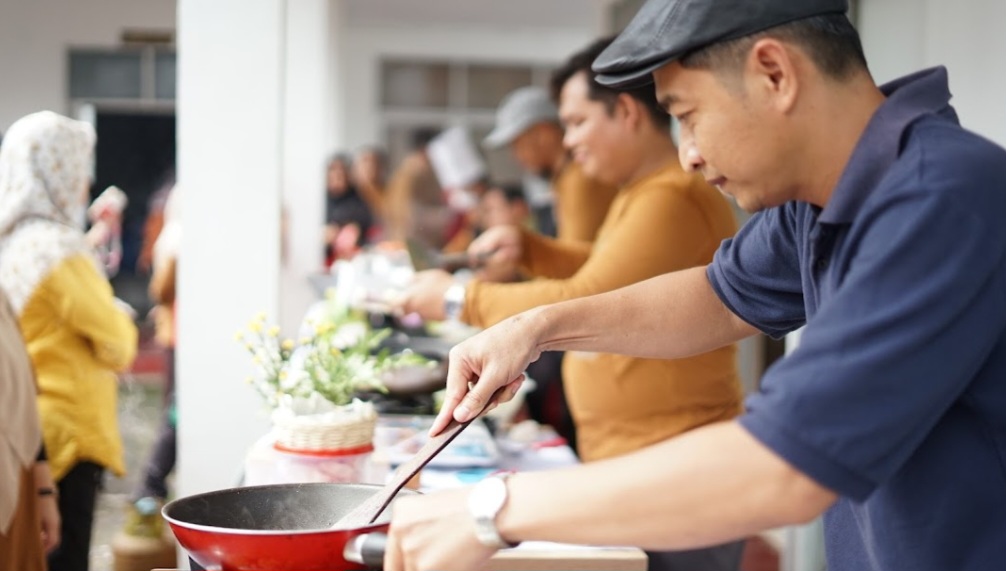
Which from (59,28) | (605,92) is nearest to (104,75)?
(59,28)

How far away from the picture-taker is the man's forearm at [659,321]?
1495mm

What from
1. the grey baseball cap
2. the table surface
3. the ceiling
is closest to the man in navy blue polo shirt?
the table surface

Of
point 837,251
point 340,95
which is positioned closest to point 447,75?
point 340,95

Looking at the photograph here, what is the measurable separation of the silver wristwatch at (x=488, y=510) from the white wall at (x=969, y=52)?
1867 mm

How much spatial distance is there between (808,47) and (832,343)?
31cm

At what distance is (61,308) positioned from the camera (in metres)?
2.98

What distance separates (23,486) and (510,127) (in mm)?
3106

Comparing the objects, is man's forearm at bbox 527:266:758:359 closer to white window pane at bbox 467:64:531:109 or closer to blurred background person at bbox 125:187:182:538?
blurred background person at bbox 125:187:182:538

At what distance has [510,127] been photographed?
5.00 m

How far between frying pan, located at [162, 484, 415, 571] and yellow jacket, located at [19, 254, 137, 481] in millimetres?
1852

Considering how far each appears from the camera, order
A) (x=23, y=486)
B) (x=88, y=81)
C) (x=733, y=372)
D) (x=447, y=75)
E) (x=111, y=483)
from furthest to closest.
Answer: (x=447, y=75) < (x=88, y=81) < (x=111, y=483) < (x=733, y=372) < (x=23, y=486)

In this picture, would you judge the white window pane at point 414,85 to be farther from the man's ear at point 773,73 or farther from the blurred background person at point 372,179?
the man's ear at point 773,73

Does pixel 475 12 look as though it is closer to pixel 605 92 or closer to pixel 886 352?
pixel 605 92

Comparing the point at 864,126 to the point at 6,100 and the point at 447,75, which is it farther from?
the point at 447,75
